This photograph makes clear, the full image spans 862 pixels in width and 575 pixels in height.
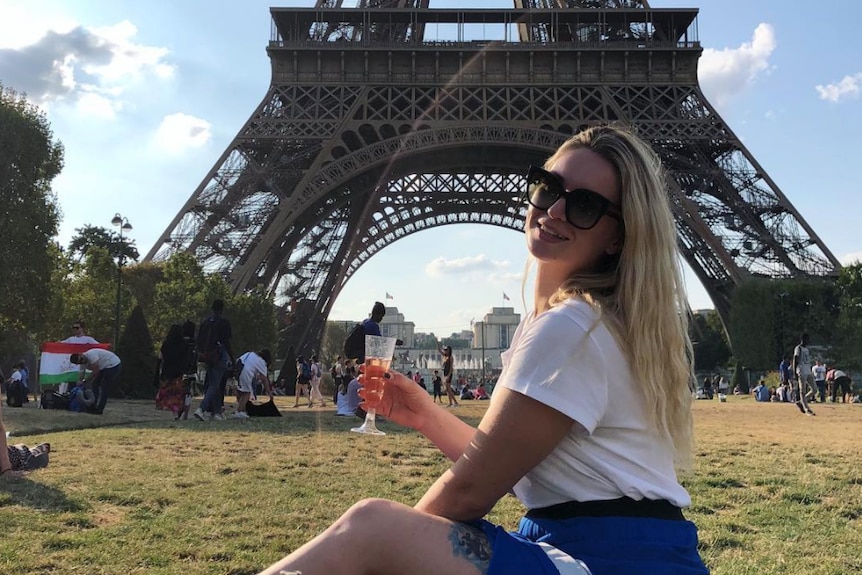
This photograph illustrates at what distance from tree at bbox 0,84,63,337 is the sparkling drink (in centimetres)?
2500

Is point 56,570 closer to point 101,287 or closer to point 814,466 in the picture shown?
point 814,466

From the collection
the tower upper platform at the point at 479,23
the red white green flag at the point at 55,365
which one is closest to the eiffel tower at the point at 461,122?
the tower upper platform at the point at 479,23

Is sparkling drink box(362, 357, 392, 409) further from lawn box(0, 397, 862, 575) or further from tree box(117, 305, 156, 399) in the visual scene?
tree box(117, 305, 156, 399)

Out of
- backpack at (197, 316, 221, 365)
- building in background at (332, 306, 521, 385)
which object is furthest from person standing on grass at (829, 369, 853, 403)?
building in background at (332, 306, 521, 385)

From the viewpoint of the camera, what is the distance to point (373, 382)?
255 centimetres

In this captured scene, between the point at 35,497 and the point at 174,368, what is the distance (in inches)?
343

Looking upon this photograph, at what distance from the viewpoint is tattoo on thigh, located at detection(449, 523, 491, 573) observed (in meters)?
1.67

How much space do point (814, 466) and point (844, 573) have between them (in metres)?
4.18

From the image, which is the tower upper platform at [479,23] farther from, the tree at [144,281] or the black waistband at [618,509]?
the black waistband at [618,509]

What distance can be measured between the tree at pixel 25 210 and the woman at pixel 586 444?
25864mm

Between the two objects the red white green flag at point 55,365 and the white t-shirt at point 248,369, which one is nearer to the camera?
the white t-shirt at point 248,369

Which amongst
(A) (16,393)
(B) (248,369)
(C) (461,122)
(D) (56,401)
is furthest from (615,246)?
(C) (461,122)

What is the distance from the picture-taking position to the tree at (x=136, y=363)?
22267 mm

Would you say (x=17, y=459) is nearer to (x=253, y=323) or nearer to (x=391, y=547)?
(x=391, y=547)
